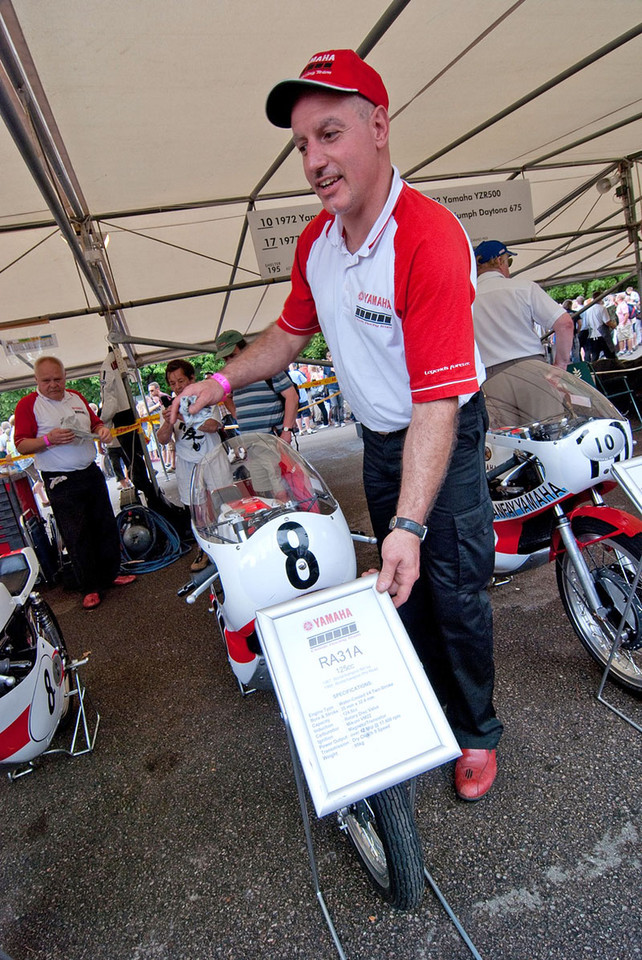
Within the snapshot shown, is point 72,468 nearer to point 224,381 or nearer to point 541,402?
point 224,381

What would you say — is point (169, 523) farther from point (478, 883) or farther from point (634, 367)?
point (634, 367)

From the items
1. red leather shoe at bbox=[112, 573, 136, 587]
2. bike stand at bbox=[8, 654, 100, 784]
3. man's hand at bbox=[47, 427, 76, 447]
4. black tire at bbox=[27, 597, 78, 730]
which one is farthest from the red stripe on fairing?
red leather shoe at bbox=[112, 573, 136, 587]

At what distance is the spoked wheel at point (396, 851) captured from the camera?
4.23 feet

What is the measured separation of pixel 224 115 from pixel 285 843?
4.42m

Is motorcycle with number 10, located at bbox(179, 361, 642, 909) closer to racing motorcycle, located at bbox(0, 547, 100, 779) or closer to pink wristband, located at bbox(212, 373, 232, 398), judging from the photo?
pink wristband, located at bbox(212, 373, 232, 398)

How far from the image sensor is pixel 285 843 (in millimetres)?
1736

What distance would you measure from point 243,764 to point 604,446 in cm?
185

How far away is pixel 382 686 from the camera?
3.39 ft

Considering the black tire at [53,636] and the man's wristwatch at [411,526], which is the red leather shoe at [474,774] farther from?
the black tire at [53,636]

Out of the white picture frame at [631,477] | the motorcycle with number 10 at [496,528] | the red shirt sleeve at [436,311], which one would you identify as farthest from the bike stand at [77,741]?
the white picture frame at [631,477]

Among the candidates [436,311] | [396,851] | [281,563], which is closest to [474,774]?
[396,851]

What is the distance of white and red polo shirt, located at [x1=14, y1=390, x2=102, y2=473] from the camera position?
428 centimetres

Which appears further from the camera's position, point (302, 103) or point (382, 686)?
point (302, 103)

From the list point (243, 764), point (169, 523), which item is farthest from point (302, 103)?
point (169, 523)
